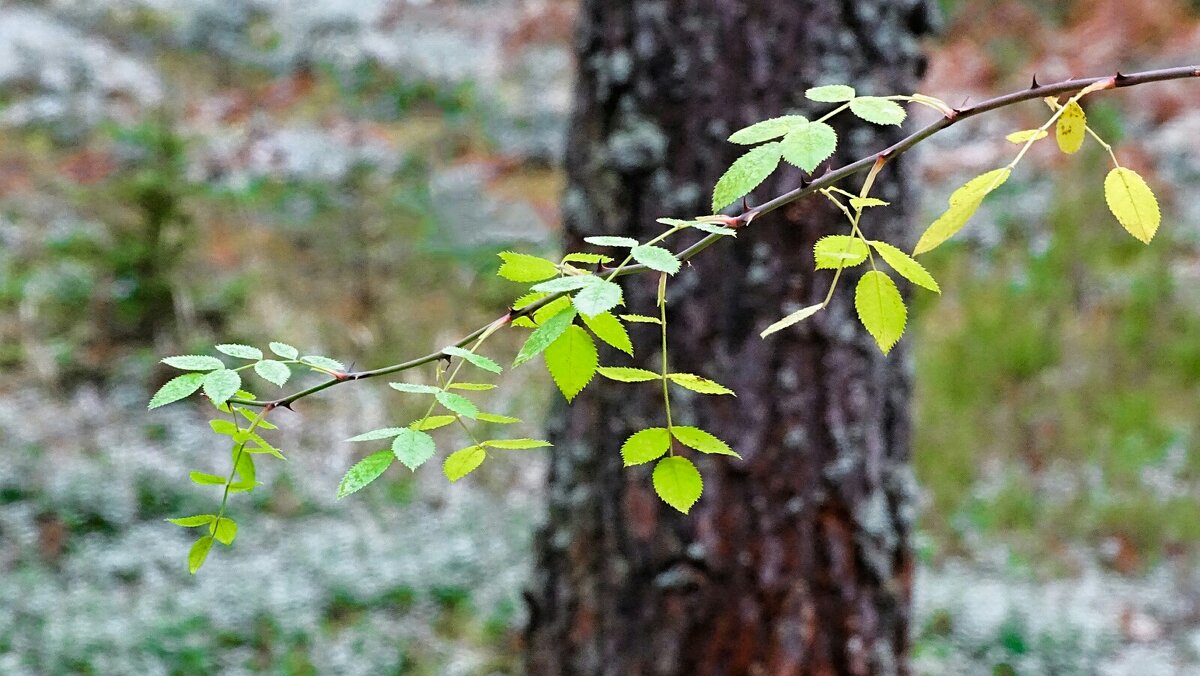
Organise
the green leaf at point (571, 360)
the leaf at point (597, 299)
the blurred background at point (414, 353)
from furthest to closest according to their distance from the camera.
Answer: the blurred background at point (414, 353) < the green leaf at point (571, 360) < the leaf at point (597, 299)

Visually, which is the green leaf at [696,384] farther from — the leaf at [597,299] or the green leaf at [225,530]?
the green leaf at [225,530]

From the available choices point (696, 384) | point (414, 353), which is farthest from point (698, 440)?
point (414, 353)

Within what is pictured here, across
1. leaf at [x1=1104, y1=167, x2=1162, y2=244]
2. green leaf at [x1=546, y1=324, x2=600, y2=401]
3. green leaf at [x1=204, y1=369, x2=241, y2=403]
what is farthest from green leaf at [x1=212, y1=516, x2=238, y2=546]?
leaf at [x1=1104, y1=167, x2=1162, y2=244]

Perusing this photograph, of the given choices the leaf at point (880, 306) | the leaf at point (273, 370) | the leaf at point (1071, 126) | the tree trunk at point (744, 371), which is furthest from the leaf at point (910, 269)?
the tree trunk at point (744, 371)

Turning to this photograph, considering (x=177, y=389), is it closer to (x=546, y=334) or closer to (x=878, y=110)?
(x=546, y=334)

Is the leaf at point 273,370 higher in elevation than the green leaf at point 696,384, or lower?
lower

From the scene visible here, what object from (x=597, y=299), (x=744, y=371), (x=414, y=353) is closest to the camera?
(x=597, y=299)

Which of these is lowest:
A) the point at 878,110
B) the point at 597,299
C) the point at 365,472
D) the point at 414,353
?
the point at 414,353
